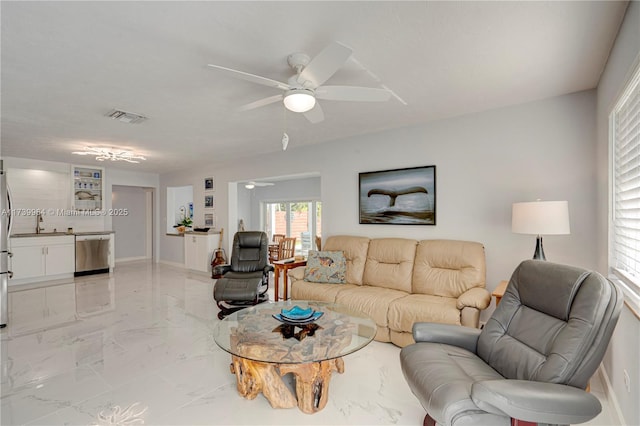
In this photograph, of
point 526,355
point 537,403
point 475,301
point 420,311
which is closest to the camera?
point 537,403

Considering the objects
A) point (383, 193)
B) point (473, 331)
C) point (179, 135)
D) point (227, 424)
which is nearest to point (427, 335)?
point (473, 331)

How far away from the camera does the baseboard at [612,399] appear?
185 centimetres

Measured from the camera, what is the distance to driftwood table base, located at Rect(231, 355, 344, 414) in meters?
1.98

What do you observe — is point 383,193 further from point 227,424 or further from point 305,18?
point 227,424

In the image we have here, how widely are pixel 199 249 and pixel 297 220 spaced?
255 centimetres

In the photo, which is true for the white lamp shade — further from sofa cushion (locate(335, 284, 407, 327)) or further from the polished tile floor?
sofa cushion (locate(335, 284, 407, 327))

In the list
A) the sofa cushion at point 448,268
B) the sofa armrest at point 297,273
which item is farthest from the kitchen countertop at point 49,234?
the sofa cushion at point 448,268

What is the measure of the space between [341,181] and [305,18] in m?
2.87

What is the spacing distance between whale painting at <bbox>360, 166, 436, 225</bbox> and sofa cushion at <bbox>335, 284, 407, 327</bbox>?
982 mm

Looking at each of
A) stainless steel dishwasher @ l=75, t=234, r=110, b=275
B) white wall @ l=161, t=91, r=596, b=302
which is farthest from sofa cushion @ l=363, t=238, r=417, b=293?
stainless steel dishwasher @ l=75, t=234, r=110, b=275

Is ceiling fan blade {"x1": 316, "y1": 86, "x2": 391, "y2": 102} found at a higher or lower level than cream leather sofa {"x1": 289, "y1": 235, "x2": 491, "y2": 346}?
higher

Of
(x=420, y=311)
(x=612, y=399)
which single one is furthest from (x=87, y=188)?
(x=612, y=399)

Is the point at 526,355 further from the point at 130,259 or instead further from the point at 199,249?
the point at 130,259

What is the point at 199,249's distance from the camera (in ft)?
21.9
